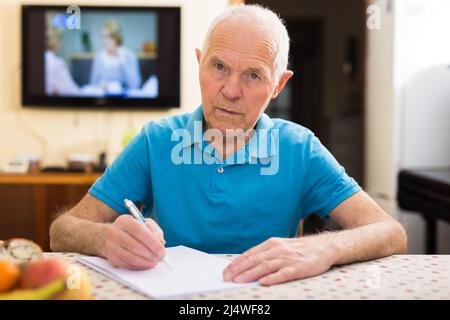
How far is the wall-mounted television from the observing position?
10.6 ft

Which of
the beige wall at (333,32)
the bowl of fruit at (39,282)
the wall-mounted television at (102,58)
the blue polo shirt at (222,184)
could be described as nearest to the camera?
the bowl of fruit at (39,282)

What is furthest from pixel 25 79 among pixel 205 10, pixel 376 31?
pixel 376 31

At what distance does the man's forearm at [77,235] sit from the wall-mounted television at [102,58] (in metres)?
2.25

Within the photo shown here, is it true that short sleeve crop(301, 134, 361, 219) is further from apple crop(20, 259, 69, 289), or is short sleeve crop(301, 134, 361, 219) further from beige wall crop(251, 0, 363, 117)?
beige wall crop(251, 0, 363, 117)

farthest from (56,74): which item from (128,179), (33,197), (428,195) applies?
(128,179)

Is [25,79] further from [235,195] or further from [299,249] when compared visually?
[299,249]

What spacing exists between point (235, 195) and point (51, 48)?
240 centimetres

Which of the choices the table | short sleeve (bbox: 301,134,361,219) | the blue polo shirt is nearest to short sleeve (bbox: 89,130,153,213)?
the blue polo shirt

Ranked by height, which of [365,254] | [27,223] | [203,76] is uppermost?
[203,76]

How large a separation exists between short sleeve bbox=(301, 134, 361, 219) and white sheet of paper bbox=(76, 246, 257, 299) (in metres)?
0.38

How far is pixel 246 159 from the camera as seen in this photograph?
1159 millimetres

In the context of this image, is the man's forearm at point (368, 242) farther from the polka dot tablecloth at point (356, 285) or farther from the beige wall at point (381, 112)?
the beige wall at point (381, 112)

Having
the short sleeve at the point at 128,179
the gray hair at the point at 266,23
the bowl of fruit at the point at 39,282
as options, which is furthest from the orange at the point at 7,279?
the gray hair at the point at 266,23

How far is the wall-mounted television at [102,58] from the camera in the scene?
322 centimetres
